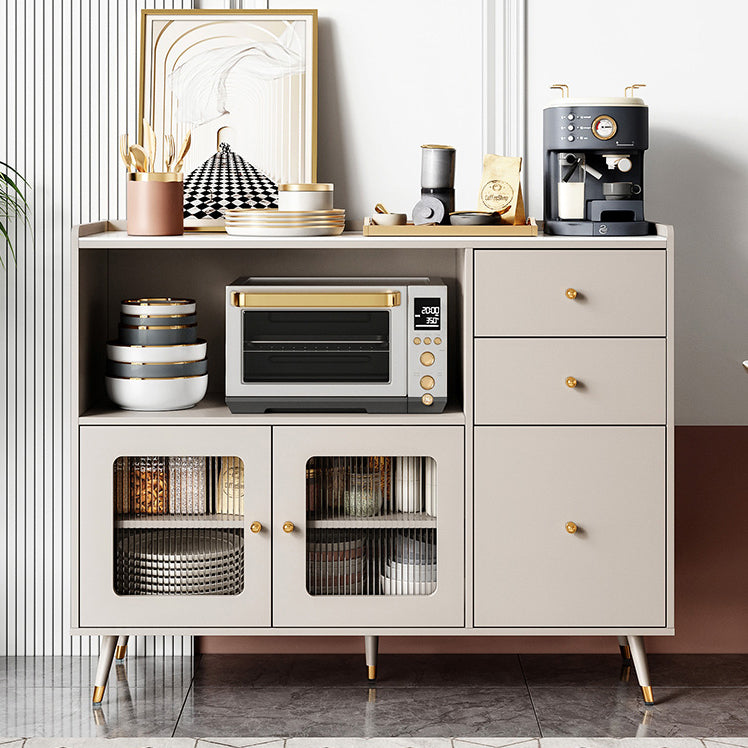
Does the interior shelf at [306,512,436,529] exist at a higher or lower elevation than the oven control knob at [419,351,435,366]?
lower

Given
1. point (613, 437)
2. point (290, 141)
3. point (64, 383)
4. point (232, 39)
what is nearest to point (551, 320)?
point (613, 437)

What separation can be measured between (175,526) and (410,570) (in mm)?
547

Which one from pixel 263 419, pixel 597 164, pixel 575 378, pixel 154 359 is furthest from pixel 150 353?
pixel 597 164

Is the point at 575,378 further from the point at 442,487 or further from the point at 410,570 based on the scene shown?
the point at 410,570

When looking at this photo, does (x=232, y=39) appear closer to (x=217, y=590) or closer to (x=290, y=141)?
(x=290, y=141)

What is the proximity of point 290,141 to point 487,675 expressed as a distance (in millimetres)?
1465

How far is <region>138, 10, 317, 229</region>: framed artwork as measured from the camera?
2.58m

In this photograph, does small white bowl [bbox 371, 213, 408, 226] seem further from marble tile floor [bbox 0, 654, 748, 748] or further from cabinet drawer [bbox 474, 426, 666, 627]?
marble tile floor [bbox 0, 654, 748, 748]

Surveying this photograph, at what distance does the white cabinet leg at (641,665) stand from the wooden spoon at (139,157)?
1.59m

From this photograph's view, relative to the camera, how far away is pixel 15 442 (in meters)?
2.67

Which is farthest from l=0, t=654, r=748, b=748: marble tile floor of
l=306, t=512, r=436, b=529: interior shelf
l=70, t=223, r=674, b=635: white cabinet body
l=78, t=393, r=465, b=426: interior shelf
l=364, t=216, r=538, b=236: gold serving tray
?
l=364, t=216, r=538, b=236: gold serving tray

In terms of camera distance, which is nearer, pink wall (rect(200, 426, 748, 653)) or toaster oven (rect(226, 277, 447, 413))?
toaster oven (rect(226, 277, 447, 413))

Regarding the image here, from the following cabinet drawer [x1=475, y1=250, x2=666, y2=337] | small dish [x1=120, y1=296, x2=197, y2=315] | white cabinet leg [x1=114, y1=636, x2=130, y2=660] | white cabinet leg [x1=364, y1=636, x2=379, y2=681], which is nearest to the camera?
cabinet drawer [x1=475, y1=250, x2=666, y2=337]

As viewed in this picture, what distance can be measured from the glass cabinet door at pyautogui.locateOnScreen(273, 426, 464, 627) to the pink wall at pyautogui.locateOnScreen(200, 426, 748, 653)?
47 cm
